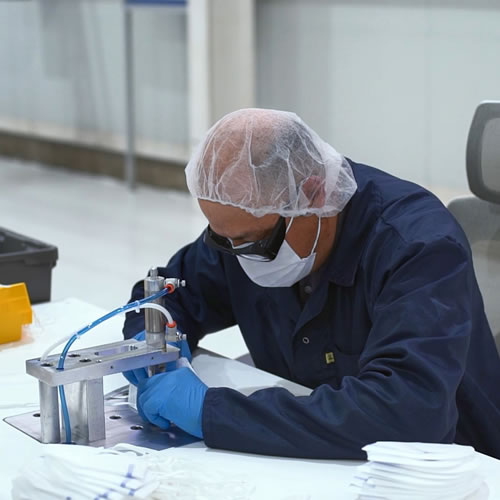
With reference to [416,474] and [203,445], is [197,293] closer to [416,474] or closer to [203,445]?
[203,445]

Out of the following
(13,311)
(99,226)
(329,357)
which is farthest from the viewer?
(99,226)

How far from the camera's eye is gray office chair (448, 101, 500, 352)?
73.3 inches

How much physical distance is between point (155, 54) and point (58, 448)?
5.06 metres

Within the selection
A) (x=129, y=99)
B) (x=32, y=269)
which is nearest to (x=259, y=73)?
(x=129, y=99)

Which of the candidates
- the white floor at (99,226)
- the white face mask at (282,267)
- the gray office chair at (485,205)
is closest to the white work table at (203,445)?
the white face mask at (282,267)

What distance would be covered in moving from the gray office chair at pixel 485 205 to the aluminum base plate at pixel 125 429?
77cm

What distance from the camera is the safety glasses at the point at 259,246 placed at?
1.52 m

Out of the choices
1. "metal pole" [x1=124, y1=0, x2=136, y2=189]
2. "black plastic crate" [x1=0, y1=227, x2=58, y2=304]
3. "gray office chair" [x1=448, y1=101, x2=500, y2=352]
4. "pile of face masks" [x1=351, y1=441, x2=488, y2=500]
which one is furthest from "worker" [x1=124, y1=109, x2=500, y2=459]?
"metal pole" [x1=124, y1=0, x2=136, y2=189]

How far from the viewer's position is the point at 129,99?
20.0 feet

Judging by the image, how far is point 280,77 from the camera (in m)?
5.29

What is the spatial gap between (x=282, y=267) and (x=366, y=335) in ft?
0.67

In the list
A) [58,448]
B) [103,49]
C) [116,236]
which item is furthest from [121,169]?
[58,448]

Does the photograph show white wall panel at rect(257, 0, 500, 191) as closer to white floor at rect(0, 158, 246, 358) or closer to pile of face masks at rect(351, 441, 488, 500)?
white floor at rect(0, 158, 246, 358)

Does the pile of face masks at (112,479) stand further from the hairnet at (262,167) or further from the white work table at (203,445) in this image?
the hairnet at (262,167)
